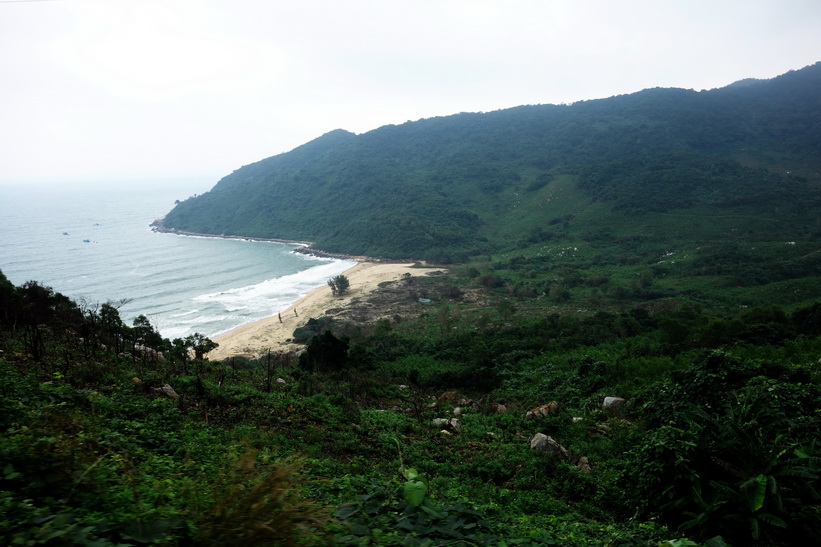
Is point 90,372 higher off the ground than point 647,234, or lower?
higher

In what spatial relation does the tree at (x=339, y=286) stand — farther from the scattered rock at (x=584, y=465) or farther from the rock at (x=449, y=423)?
the scattered rock at (x=584, y=465)

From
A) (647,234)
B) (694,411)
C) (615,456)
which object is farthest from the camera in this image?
(647,234)

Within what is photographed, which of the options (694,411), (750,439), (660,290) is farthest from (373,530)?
(660,290)

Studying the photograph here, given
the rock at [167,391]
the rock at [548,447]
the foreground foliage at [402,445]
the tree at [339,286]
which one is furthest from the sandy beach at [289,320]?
the rock at [548,447]

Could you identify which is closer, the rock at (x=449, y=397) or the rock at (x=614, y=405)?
the rock at (x=614, y=405)

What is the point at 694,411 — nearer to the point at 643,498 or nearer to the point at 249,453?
the point at 643,498

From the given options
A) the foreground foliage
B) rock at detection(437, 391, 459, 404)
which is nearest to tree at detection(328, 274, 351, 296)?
the foreground foliage

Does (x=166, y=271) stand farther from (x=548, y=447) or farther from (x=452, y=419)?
(x=548, y=447)
